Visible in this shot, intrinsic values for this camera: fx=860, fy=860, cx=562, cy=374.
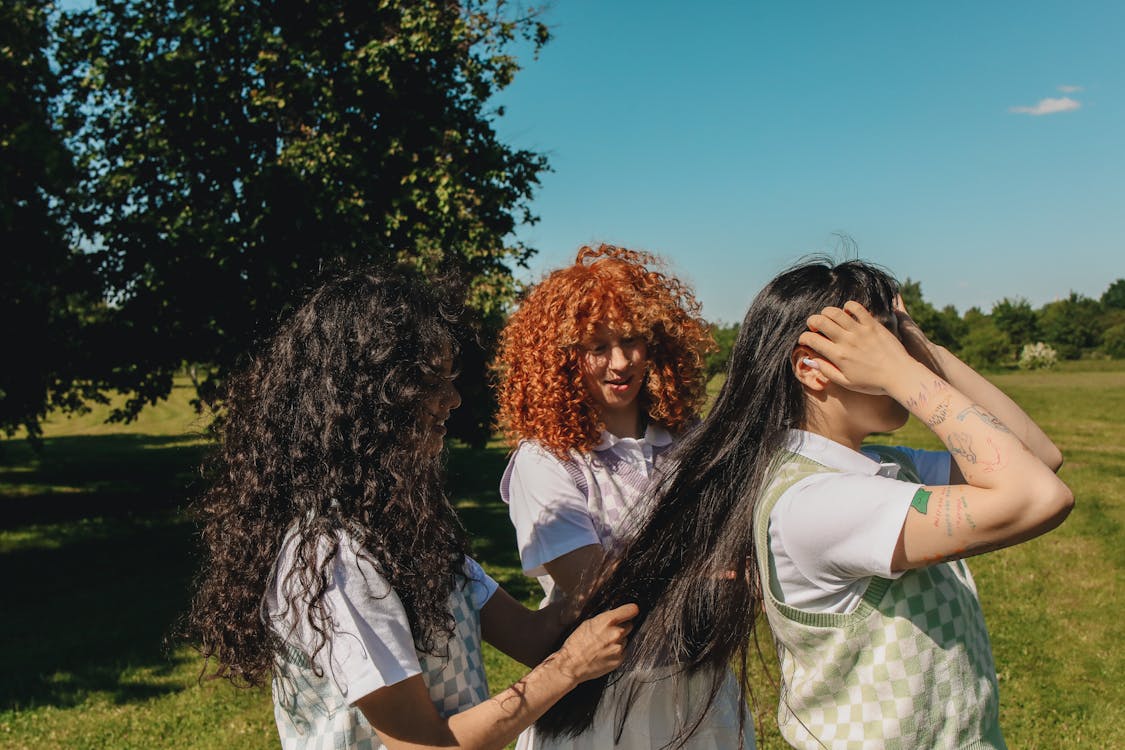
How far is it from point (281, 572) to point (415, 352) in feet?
1.80

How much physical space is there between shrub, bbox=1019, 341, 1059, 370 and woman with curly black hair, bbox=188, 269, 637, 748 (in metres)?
54.3

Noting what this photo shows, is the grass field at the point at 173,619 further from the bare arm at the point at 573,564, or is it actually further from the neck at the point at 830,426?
the neck at the point at 830,426

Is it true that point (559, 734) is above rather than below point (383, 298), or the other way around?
below

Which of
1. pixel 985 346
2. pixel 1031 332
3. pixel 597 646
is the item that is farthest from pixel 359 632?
pixel 1031 332

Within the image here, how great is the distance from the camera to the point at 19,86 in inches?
420

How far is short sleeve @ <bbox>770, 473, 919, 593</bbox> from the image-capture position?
149 cm

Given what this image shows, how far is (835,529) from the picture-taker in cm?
153

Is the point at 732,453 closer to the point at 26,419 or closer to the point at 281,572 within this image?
the point at 281,572

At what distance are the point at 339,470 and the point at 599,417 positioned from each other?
116 centimetres

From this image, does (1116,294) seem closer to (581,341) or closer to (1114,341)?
(1114,341)

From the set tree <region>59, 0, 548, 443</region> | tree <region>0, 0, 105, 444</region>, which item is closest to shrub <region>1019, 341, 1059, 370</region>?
tree <region>59, 0, 548, 443</region>

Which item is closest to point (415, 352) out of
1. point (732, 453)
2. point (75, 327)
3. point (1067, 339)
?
point (732, 453)

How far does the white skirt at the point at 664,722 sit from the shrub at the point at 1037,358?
53580 mm

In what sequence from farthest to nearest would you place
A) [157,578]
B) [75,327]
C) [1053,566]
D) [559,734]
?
[75,327]
[157,578]
[1053,566]
[559,734]
